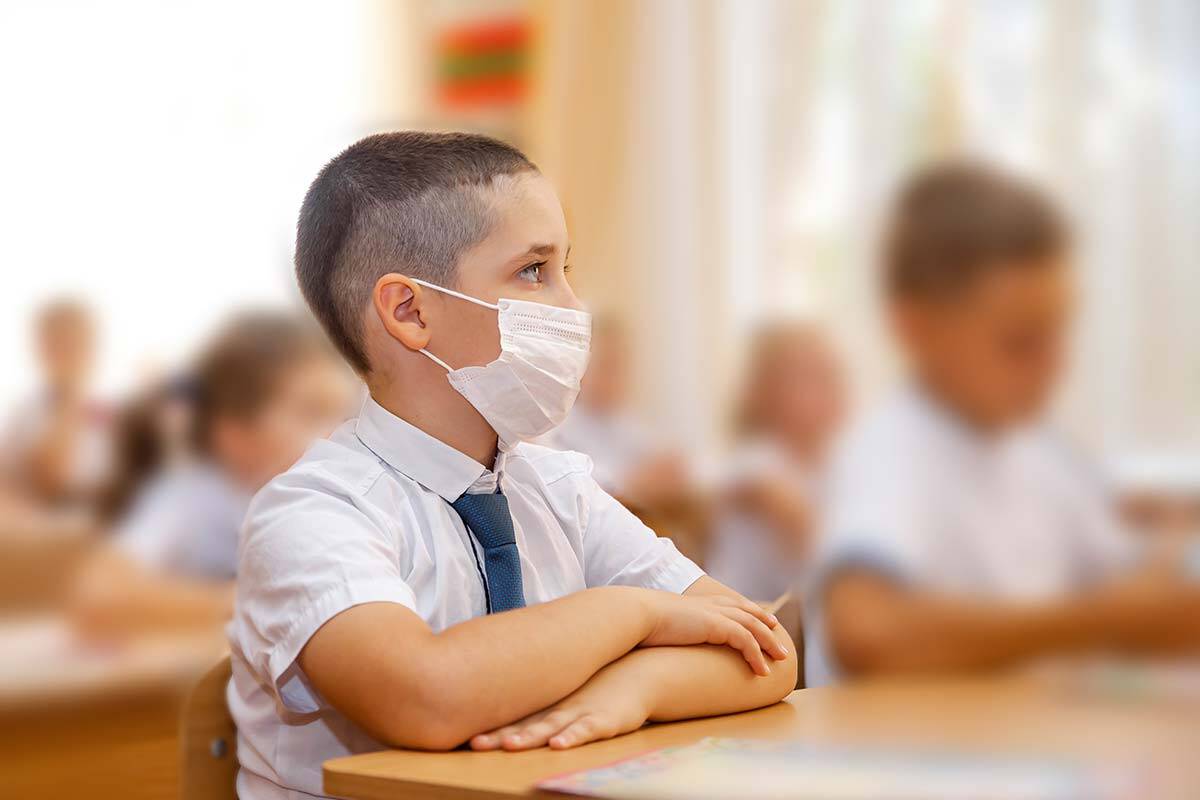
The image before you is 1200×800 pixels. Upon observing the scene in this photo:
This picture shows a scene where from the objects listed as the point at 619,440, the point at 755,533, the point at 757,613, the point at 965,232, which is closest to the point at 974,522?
the point at 965,232

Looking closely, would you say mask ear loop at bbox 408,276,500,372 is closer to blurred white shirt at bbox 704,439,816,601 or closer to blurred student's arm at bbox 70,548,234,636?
blurred student's arm at bbox 70,548,234,636

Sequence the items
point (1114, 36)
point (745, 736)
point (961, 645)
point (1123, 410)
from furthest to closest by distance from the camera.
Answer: point (1114, 36)
point (1123, 410)
point (961, 645)
point (745, 736)

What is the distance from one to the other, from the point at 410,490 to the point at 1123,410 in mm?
1569

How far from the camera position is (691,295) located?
280 cm

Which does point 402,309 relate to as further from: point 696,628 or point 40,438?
point 40,438

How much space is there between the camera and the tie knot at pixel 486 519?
0.74m

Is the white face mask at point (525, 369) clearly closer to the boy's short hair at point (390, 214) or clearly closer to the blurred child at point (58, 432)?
the boy's short hair at point (390, 214)

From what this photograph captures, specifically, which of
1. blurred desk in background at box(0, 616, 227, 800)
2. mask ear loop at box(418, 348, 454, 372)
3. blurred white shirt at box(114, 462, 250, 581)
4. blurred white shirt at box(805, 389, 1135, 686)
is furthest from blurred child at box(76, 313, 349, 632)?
mask ear loop at box(418, 348, 454, 372)

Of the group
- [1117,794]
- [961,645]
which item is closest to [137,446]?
[961,645]

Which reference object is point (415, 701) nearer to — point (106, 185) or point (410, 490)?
point (410, 490)

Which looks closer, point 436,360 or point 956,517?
point 436,360

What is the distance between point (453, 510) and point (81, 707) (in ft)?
2.68

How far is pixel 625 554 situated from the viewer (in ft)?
2.71

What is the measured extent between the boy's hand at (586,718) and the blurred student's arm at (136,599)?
0.83m
